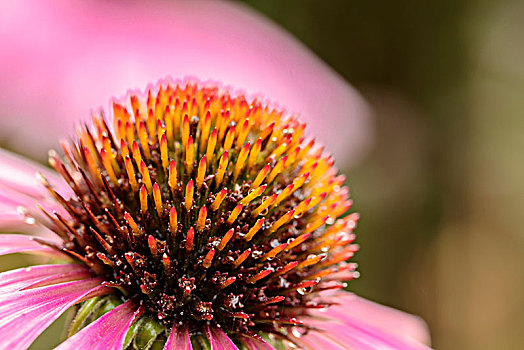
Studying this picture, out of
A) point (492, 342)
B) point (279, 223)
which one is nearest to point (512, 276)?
point (492, 342)

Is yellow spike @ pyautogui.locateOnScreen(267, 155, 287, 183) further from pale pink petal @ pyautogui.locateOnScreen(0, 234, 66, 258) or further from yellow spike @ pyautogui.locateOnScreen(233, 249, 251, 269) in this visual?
pale pink petal @ pyautogui.locateOnScreen(0, 234, 66, 258)

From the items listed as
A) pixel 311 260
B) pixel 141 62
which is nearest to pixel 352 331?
pixel 311 260

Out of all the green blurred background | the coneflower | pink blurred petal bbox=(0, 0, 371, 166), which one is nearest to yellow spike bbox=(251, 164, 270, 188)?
the coneflower

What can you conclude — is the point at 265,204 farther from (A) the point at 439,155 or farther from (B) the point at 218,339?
(A) the point at 439,155

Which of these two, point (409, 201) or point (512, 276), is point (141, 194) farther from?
point (512, 276)

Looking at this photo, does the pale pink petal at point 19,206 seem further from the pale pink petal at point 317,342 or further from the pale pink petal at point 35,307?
the pale pink petal at point 317,342
